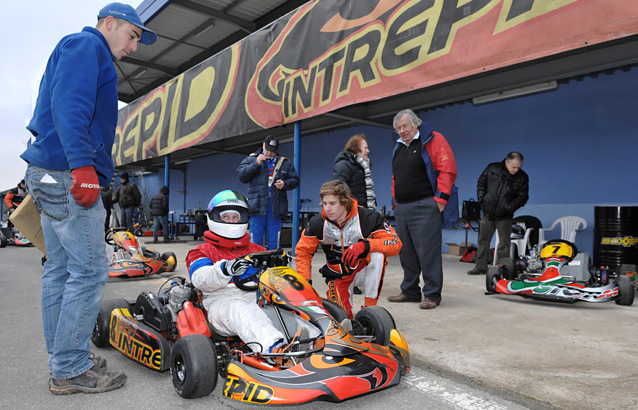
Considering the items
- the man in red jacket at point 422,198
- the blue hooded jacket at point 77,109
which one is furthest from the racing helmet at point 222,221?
the man in red jacket at point 422,198

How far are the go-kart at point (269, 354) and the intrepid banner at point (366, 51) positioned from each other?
3.18 m

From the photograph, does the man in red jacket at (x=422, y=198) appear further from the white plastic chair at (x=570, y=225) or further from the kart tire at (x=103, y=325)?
the white plastic chair at (x=570, y=225)

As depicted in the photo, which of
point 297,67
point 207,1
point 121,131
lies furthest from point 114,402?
point 121,131

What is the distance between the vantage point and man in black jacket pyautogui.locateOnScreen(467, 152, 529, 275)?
211 inches

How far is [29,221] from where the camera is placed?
2.10m

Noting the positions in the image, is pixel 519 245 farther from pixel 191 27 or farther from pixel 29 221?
pixel 191 27

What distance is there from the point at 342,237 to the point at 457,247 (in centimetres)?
569

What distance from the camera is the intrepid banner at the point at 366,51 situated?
3.87 metres

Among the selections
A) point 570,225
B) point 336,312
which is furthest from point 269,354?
point 570,225

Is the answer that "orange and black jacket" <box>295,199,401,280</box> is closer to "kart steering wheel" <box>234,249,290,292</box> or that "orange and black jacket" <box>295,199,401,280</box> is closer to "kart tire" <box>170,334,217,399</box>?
"kart steering wheel" <box>234,249,290,292</box>

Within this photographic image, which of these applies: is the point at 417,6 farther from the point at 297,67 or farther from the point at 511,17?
the point at 297,67

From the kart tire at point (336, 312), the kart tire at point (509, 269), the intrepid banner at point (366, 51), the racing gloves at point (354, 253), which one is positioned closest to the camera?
the kart tire at point (336, 312)

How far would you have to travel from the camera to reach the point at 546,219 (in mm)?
7145

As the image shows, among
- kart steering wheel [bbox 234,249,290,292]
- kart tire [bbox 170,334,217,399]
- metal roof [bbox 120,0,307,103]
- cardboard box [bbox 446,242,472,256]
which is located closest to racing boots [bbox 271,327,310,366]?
kart tire [bbox 170,334,217,399]
